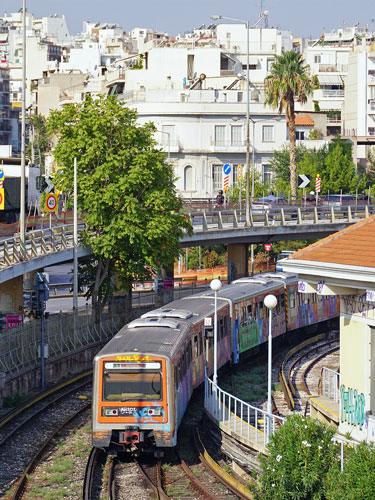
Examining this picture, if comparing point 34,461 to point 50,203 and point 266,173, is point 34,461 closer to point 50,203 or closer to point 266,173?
point 50,203

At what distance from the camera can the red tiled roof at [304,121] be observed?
105869mm

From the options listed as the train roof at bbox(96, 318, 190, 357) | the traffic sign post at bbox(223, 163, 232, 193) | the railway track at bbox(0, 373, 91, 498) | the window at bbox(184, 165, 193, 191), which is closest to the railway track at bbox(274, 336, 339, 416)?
the train roof at bbox(96, 318, 190, 357)

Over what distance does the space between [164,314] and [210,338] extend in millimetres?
2204

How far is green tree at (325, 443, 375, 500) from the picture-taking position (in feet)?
53.9

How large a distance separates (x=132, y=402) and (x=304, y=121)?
85.6 m

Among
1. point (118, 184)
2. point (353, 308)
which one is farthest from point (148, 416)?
point (118, 184)

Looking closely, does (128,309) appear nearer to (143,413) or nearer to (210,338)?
(210,338)

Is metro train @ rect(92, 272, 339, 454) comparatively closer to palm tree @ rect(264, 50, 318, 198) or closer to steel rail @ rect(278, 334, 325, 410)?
steel rail @ rect(278, 334, 325, 410)

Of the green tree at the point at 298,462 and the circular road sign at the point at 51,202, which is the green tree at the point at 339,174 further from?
the green tree at the point at 298,462

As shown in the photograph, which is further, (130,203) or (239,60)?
(239,60)

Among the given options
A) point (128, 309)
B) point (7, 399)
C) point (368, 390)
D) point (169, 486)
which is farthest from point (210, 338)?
point (128, 309)

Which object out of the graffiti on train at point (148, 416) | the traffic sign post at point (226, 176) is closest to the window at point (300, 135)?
the traffic sign post at point (226, 176)

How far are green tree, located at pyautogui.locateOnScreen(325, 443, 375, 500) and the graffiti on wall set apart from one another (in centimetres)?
273

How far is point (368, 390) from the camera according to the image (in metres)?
20.1
